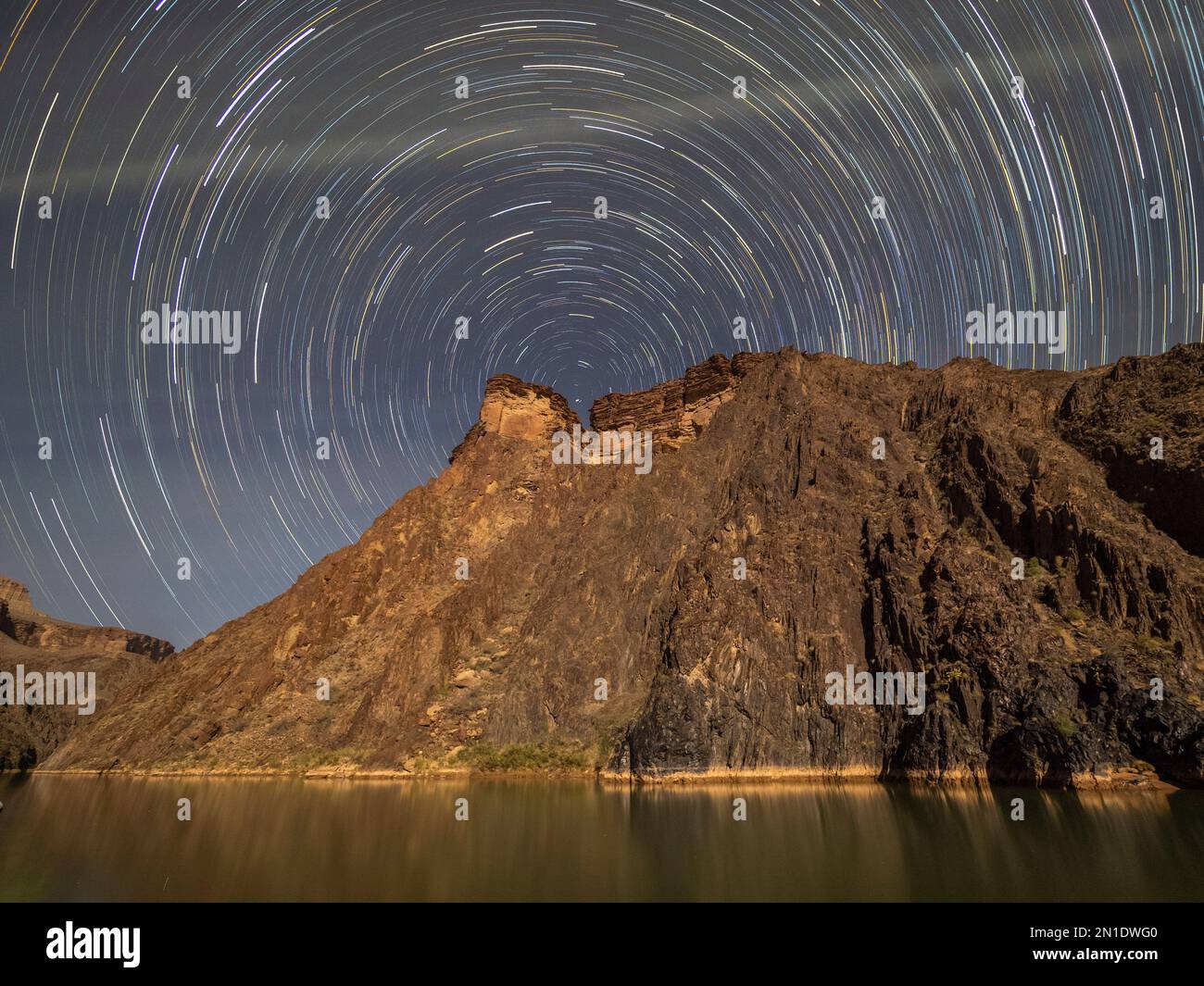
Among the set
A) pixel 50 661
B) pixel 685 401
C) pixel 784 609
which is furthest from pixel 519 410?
pixel 50 661

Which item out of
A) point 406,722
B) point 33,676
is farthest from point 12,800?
point 33,676

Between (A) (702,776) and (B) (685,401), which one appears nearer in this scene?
(A) (702,776)

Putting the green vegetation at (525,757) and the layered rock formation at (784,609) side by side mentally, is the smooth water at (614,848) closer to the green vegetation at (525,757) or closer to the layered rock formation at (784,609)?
the layered rock formation at (784,609)

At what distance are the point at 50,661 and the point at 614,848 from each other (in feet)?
402

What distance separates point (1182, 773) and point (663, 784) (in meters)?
30.3

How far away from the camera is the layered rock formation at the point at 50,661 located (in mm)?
92125

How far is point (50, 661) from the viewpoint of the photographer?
375ft

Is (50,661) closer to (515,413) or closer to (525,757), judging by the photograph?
(515,413)

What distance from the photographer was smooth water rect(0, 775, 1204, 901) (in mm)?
19297

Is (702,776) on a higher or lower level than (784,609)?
lower

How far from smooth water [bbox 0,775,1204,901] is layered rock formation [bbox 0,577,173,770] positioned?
59497 millimetres

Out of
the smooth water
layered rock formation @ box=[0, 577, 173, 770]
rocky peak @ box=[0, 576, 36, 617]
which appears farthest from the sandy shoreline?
rocky peak @ box=[0, 576, 36, 617]
